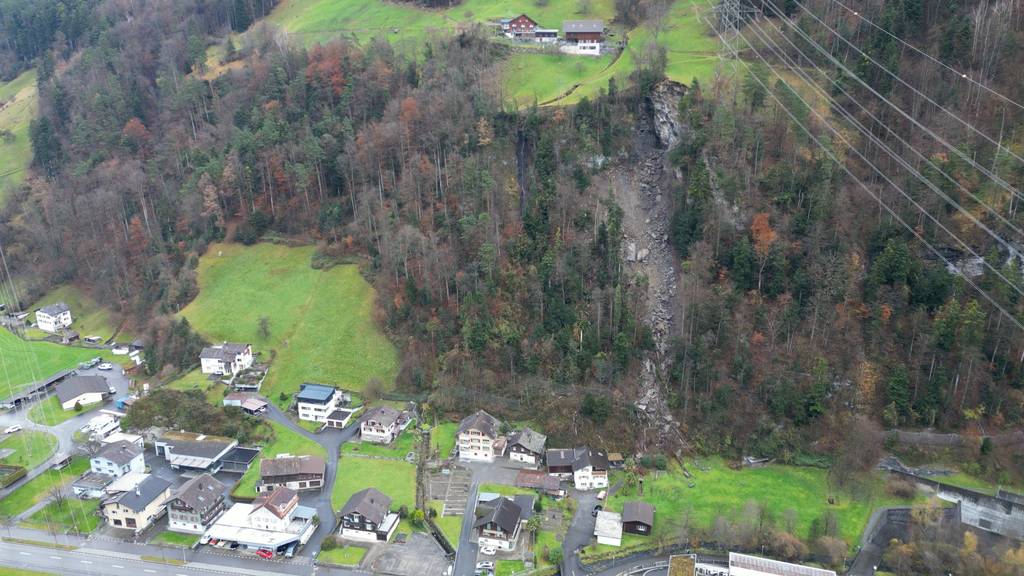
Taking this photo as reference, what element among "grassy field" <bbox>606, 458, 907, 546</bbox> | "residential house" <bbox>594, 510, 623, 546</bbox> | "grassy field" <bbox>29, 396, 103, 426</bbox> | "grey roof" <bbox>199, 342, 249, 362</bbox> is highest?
"grey roof" <bbox>199, 342, 249, 362</bbox>

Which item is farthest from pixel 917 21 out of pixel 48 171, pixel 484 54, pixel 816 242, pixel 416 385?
pixel 48 171

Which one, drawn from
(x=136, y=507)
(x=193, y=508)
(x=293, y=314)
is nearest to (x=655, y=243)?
(x=293, y=314)

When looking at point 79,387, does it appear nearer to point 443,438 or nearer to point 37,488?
point 37,488

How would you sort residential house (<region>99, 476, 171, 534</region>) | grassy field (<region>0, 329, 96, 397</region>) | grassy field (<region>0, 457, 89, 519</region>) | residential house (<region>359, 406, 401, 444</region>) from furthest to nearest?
grassy field (<region>0, 329, 96, 397</region>), residential house (<region>359, 406, 401, 444</region>), grassy field (<region>0, 457, 89, 519</region>), residential house (<region>99, 476, 171, 534</region>)

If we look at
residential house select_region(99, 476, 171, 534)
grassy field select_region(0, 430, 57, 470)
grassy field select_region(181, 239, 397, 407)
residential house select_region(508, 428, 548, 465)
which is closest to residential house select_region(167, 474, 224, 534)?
residential house select_region(99, 476, 171, 534)

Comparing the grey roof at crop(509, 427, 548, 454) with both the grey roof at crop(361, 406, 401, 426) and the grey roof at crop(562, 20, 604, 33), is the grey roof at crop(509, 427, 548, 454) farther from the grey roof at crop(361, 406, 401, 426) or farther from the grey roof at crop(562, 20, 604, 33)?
the grey roof at crop(562, 20, 604, 33)

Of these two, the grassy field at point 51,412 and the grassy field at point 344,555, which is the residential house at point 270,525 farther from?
the grassy field at point 51,412
